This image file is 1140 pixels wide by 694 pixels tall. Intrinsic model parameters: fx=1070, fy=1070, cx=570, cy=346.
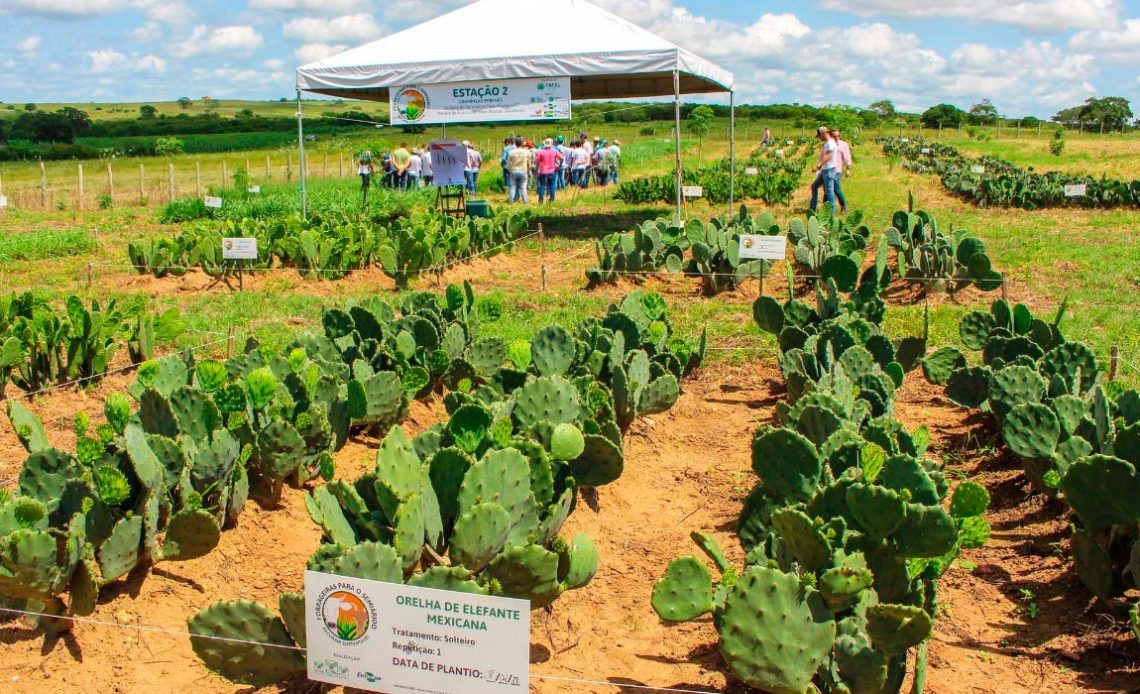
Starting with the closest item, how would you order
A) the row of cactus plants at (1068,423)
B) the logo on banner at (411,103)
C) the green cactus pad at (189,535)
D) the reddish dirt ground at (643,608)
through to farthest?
the reddish dirt ground at (643,608) → the row of cactus plants at (1068,423) → the green cactus pad at (189,535) → the logo on banner at (411,103)

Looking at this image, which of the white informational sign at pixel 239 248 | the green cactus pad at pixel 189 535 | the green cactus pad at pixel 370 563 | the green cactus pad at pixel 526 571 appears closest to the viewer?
the green cactus pad at pixel 370 563

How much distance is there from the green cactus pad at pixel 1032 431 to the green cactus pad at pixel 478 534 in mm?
2386

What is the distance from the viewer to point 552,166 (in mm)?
19219

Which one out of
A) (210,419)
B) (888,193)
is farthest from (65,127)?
(210,419)

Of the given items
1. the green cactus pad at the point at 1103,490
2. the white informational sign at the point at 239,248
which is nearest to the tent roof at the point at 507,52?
the white informational sign at the point at 239,248

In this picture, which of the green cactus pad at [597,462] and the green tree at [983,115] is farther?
the green tree at [983,115]

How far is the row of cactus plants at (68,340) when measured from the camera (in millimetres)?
6480

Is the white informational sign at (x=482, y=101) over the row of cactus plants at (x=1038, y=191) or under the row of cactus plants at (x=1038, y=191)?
over

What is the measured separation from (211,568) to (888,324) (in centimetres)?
601

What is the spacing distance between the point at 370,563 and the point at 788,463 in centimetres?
163

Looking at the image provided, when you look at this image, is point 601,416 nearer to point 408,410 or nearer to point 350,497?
point 408,410

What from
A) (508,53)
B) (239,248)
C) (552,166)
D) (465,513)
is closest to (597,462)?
(465,513)

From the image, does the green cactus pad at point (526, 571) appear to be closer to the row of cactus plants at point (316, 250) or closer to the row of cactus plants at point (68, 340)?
the row of cactus plants at point (68, 340)

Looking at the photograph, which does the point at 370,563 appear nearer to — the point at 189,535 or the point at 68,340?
the point at 189,535
